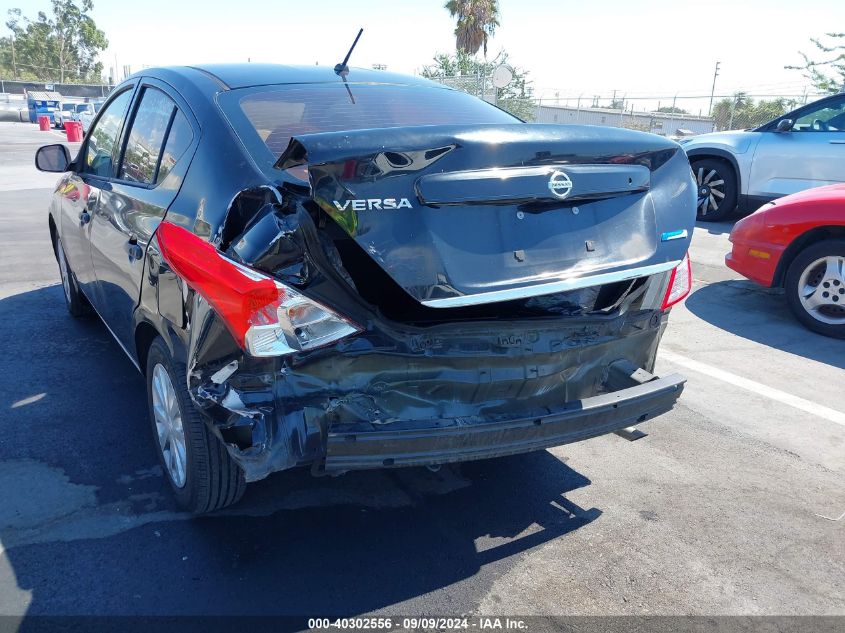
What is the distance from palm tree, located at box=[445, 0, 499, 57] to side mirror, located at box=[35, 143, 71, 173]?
31.9 meters

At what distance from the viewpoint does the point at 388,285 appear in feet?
7.87

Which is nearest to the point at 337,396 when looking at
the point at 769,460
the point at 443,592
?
the point at 443,592

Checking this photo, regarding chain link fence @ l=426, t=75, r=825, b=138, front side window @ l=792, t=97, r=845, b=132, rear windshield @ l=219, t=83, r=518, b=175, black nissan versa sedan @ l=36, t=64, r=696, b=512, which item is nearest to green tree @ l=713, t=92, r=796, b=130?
chain link fence @ l=426, t=75, r=825, b=138

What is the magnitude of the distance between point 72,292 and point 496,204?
4071mm

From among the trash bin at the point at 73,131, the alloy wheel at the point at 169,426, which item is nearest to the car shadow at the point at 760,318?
the alloy wheel at the point at 169,426

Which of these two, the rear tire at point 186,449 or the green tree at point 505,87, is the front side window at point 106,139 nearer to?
the rear tire at point 186,449

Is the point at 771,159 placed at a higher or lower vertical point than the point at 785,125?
lower

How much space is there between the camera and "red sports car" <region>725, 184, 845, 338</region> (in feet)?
17.9

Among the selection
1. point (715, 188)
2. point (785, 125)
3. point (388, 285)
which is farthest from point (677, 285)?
point (715, 188)

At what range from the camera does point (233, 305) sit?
2244mm

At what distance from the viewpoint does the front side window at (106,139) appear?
3.92 m

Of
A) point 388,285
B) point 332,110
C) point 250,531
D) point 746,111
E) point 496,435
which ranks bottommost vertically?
point 250,531

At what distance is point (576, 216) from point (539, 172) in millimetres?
240

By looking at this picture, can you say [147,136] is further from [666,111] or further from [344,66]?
[666,111]
